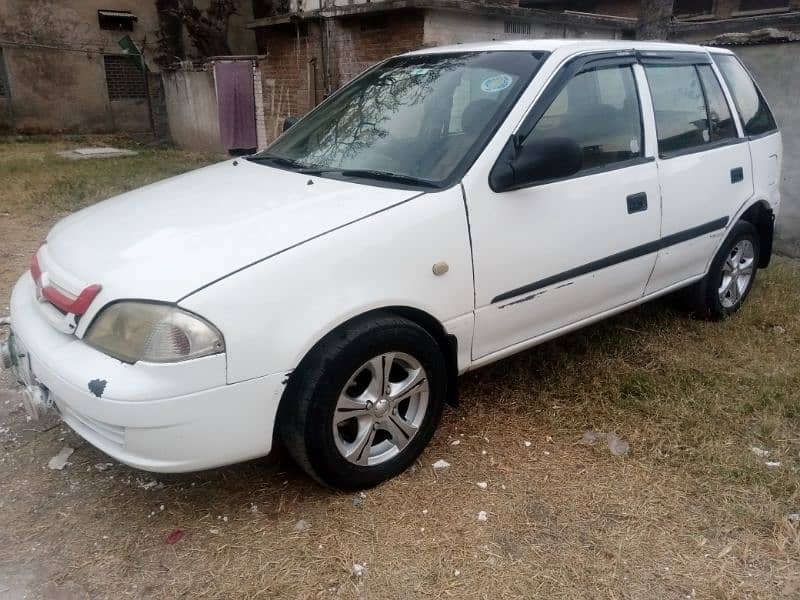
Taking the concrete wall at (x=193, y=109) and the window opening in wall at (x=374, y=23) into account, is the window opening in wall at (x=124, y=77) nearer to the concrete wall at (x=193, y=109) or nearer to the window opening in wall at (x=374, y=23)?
the concrete wall at (x=193, y=109)

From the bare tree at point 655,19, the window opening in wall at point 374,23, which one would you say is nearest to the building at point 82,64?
the window opening in wall at point 374,23

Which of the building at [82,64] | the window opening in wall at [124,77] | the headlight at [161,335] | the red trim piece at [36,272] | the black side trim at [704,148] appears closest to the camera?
the headlight at [161,335]

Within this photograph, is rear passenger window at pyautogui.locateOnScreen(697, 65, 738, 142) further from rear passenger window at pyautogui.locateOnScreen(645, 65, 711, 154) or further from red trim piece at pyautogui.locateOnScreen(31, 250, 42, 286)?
red trim piece at pyautogui.locateOnScreen(31, 250, 42, 286)

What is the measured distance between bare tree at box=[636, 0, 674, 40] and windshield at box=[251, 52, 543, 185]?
5.37m

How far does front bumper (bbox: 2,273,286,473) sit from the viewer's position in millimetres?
2219

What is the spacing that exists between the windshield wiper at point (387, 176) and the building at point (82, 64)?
46.5 feet

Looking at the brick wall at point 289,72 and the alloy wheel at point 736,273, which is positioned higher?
the brick wall at point 289,72

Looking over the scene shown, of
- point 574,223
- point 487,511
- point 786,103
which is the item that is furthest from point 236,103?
point 487,511

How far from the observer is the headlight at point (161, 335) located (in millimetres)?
2219

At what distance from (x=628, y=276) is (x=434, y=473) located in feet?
4.95

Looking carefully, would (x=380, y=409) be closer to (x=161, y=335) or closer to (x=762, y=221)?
(x=161, y=335)

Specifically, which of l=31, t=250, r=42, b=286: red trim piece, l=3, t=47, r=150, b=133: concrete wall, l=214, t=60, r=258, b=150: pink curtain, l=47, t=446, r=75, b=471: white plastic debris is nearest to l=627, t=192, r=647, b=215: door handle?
l=31, t=250, r=42, b=286: red trim piece

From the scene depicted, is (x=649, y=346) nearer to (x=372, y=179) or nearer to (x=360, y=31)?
(x=372, y=179)

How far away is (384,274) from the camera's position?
2.58m
